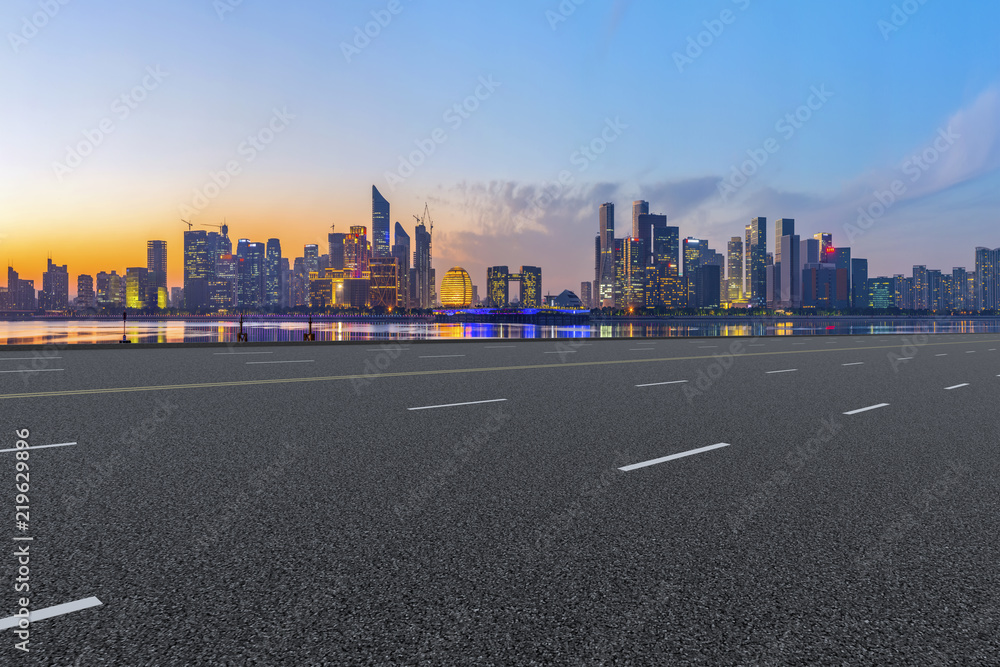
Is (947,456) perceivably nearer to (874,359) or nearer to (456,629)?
(456,629)

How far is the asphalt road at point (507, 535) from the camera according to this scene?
3453mm

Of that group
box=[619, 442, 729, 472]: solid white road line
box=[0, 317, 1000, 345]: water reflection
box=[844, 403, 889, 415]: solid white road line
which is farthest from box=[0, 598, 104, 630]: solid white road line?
box=[0, 317, 1000, 345]: water reflection

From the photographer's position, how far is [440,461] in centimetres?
757

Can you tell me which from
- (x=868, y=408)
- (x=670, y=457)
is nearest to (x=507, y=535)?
(x=670, y=457)

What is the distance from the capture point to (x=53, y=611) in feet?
12.2

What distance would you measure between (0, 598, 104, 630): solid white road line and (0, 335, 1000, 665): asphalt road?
0.07m

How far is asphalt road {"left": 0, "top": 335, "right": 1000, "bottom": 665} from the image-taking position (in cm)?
345

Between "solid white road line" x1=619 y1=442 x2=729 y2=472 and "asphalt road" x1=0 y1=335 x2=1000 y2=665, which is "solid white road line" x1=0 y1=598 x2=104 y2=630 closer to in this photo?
"asphalt road" x1=0 y1=335 x2=1000 y2=665

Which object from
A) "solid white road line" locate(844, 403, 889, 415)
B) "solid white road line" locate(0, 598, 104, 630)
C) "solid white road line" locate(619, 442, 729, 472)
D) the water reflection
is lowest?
the water reflection

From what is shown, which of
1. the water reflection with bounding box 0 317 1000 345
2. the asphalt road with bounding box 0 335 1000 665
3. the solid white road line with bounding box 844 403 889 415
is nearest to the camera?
the asphalt road with bounding box 0 335 1000 665

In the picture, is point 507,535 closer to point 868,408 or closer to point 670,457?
point 670,457

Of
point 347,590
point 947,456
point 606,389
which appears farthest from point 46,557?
point 606,389

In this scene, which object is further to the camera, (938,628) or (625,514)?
(625,514)

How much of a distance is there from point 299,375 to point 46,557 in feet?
43.0
